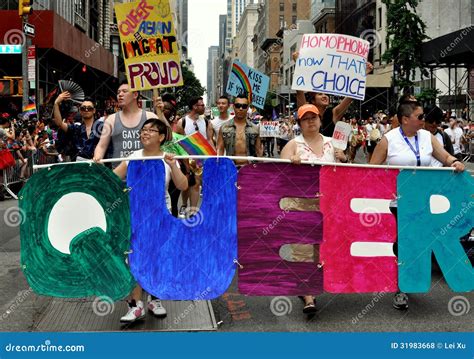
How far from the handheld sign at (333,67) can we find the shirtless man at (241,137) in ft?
3.97

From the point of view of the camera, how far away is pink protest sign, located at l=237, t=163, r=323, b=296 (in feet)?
18.0

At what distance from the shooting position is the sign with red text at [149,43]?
754 centimetres

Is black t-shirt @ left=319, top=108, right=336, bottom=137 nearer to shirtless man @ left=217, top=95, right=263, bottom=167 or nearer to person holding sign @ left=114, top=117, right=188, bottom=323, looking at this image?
shirtless man @ left=217, top=95, right=263, bottom=167

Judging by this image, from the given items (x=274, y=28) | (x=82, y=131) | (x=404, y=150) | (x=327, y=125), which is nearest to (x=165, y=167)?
(x=404, y=150)

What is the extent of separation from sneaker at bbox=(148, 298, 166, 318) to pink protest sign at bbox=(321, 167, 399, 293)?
1418 millimetres

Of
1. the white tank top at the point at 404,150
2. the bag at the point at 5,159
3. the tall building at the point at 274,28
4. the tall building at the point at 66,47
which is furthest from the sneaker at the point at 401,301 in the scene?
the tall building at the point at 274,28

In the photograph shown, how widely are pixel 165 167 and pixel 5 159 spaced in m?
11.1

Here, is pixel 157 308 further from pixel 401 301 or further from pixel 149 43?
pixel 149 43

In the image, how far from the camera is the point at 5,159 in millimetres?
15477

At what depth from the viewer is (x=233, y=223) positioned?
547 cm

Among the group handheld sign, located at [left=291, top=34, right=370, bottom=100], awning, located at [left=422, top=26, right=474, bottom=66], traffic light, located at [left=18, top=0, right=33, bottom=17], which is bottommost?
handheld sign, located at [left=291, top=34, right=370, bottom=100]

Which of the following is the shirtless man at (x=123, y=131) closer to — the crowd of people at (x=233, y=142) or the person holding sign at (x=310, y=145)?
the crowd of people at (x=233, y=142)

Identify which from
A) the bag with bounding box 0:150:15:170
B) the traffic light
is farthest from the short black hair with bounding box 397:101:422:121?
the traffic light

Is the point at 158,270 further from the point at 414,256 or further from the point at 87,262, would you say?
the point at 414,256
